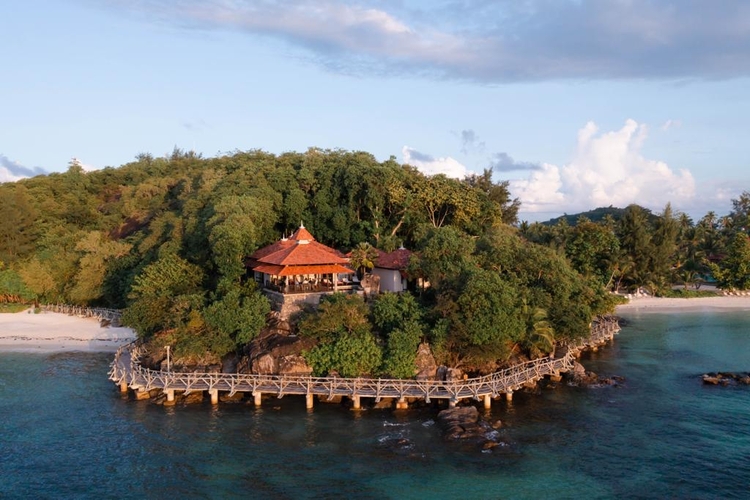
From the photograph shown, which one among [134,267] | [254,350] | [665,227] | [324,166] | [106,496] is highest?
[324,166]

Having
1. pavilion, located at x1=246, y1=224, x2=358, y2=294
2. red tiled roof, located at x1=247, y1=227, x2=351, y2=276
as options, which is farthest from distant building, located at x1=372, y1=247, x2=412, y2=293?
red tiled roof, located at x1=247, y1=227, x2=351, y2=276

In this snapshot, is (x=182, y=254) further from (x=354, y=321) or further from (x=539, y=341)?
(x=539, y=341)

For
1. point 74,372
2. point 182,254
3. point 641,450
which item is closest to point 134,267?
point 182,254

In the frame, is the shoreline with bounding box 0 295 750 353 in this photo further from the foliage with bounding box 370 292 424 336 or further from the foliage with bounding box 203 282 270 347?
the foliage with bounding box 370 292 424 336

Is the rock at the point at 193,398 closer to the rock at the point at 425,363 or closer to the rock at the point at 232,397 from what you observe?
the rock at the point at 232,397

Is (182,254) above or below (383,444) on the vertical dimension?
above

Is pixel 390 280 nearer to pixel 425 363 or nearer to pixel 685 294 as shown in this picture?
pixel 425 363

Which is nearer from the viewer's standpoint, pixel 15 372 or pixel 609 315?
pixel 15 372
